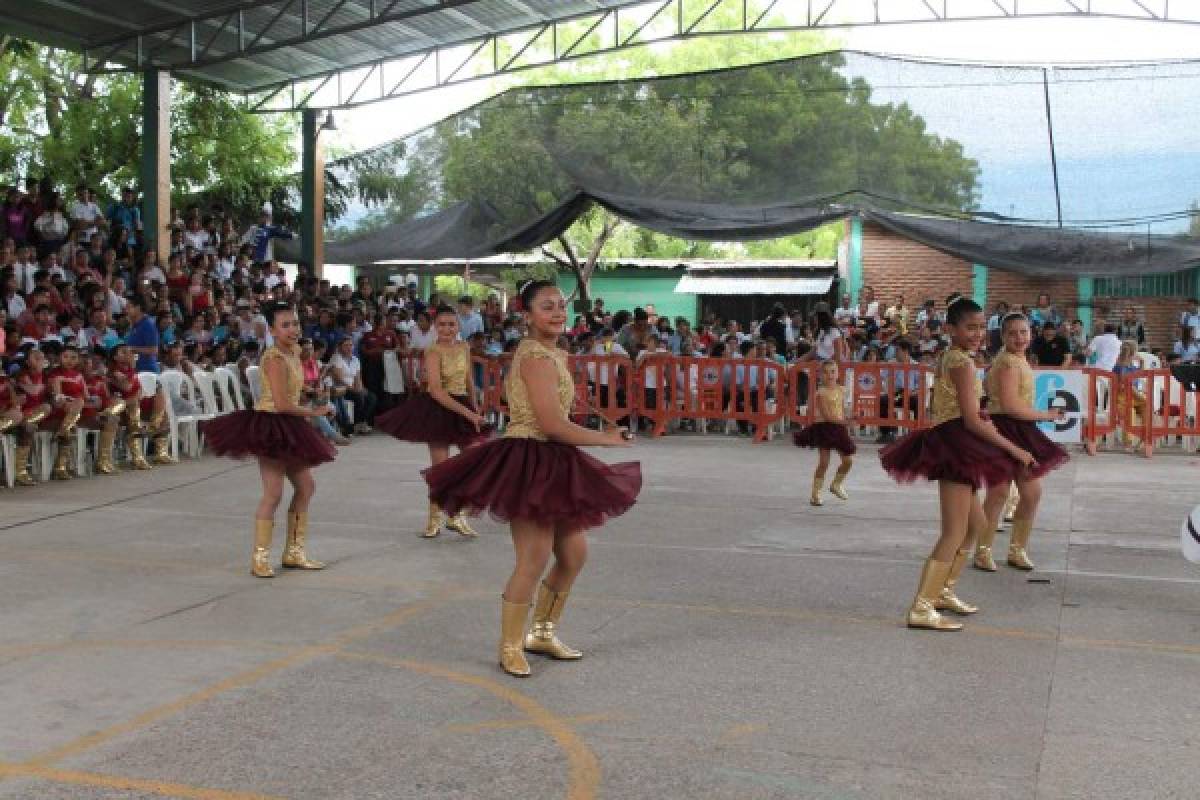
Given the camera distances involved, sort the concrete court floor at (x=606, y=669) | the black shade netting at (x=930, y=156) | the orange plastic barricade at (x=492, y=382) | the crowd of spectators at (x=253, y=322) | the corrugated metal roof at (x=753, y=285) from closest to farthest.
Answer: the concrete court floor at (x=606, y=669) < the crowd of spectators at (x=253, y=322) < the black shade netting at (x=930, y=156) < the orange plastic barricade at (x=492, y=382) < the corrugated metal roof at (x=753, y=285)

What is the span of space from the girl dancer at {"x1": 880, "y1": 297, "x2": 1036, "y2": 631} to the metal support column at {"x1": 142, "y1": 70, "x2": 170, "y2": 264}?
620 inches

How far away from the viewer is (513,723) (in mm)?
5621

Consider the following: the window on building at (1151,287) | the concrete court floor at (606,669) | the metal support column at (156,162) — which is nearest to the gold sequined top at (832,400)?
the concrete court floor at (606,669)

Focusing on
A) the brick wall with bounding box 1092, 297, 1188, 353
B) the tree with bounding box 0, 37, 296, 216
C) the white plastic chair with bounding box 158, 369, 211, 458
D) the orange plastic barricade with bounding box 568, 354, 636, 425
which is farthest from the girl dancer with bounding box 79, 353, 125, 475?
the tree with bounding box 0, 37, 296, 216

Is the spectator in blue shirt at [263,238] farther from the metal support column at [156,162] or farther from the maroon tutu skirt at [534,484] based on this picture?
the maroon tutu skirt at [534,484]

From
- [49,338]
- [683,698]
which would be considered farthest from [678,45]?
[683,698]

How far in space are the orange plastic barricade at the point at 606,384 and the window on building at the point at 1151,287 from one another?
38.1ft

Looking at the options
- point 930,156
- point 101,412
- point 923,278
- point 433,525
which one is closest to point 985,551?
point 433,525

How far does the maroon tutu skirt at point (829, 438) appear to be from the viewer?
12.5m

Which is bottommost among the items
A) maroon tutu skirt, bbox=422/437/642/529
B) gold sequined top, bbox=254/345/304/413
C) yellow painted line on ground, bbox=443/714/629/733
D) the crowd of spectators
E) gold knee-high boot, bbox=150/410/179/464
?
yellow painted line on ground, bbox=443/714/629/733

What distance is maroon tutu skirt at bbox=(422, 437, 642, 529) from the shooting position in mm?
6188

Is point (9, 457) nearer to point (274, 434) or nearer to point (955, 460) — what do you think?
point (274, 434)

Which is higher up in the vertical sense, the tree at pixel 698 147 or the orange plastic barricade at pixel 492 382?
the tree at pixel 698 147

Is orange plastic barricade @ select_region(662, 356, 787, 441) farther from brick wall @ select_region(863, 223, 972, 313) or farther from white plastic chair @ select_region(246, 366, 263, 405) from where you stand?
brick wall @ select_region(863, 223, 972, 313)
